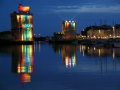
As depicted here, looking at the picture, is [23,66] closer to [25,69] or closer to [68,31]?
[25,69]

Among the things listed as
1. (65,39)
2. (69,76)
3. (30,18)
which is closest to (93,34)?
(65,39)

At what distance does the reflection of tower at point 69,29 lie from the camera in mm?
90875

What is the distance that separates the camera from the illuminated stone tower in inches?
2734

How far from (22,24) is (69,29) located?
23141mm

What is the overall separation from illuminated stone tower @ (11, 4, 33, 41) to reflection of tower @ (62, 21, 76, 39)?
804 inches

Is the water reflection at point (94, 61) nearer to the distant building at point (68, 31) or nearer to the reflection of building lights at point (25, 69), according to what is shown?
the reflection of building lights at point (25, 69)

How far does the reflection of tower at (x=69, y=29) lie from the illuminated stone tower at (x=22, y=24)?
67.0ft

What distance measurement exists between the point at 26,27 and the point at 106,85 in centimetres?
6348

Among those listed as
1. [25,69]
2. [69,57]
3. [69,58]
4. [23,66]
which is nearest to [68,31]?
[69,57]

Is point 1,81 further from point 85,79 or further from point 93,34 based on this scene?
point 93,34

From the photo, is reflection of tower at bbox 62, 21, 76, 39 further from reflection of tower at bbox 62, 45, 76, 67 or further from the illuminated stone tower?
reflection of tower at bbox 62, 45, 76, 67

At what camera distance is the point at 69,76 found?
10.6 metres

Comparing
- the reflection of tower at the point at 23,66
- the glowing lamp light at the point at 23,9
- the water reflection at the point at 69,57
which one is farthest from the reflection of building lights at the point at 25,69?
the glowing lamp light at the point at 23,9

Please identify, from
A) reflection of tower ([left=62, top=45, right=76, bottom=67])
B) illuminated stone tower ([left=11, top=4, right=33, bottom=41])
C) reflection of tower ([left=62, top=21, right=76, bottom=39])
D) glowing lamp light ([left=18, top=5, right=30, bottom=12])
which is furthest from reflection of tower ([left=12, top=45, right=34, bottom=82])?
reflection of tower ([left=62, top=21, right=76, bottom=39])
